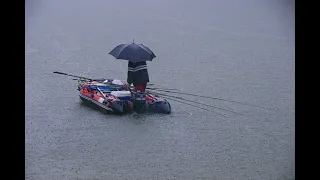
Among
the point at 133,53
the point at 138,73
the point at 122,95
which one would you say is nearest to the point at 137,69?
the point at 138,73

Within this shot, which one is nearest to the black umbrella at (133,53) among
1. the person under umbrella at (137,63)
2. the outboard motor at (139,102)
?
the person under umbrella at (137,63)

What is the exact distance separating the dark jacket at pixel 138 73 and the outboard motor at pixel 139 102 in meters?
0.11

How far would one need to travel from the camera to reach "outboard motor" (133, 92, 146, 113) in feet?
19.2

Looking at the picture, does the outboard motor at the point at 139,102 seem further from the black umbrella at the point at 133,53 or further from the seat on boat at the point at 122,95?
the black umbrella at the point at 133,53

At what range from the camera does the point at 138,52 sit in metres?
5.82

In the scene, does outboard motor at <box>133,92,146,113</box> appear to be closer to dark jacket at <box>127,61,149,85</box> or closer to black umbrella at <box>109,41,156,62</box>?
dark jacket at <box>127,61,149,85</box>

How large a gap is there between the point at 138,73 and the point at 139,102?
27 cm

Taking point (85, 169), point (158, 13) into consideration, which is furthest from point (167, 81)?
point (158, 13)

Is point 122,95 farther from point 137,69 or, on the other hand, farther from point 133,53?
point 133,53

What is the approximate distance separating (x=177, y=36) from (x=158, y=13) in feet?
6.10

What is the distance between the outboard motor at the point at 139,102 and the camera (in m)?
5.85

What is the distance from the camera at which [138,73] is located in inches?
229

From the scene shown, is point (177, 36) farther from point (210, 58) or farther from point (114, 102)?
point (114, 102)

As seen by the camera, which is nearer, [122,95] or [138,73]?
[138,73]
